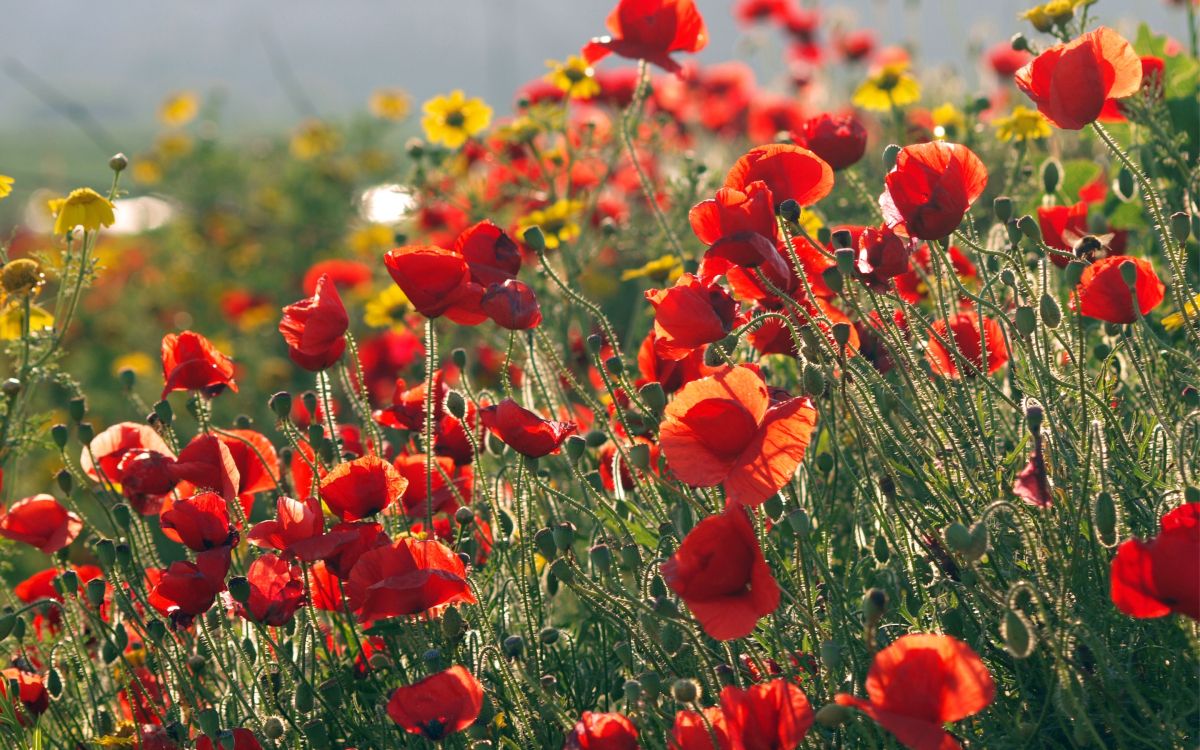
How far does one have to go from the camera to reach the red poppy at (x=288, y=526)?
1795mm

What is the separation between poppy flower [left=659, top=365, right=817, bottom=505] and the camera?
161 cm

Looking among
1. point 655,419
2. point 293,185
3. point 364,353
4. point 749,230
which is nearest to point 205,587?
point 655,419

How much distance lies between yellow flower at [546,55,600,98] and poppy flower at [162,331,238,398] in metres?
1.58

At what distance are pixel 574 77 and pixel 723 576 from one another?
2.26 metres

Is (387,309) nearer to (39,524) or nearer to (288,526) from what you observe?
(39,524)

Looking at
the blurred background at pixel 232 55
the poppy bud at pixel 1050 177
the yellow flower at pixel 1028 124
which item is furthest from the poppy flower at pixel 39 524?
the blurred background at pixel 232 55

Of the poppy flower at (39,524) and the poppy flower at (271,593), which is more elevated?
the poppy flower at (39,524)

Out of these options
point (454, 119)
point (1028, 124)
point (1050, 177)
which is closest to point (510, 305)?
point (1050, 177)

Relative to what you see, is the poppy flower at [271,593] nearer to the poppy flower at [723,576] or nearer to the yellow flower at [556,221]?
the poppy flower at [723,576]

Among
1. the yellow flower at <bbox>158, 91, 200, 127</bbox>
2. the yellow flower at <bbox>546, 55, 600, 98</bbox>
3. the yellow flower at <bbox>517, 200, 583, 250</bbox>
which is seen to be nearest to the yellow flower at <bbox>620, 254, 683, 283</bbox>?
the yellow flower at <bbox>517, 200, 583, 250</bbox>

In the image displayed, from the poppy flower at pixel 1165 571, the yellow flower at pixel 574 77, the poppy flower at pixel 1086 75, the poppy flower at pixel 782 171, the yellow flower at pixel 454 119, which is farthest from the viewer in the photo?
the yellow flower at pixel 454 119

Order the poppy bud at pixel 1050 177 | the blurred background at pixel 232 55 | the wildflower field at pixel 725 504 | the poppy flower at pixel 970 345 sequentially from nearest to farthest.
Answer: the wildflower field at pixel 725 504 → the poppy flower at pixel 970 345 → the poppy bud at pixel 1050 177 → the blurred background at pixel 232 55

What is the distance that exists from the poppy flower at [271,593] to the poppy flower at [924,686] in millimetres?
826

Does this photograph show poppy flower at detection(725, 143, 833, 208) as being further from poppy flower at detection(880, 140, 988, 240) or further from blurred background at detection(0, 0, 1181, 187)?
blurred background at detection(0, 0, 1181, 187)
